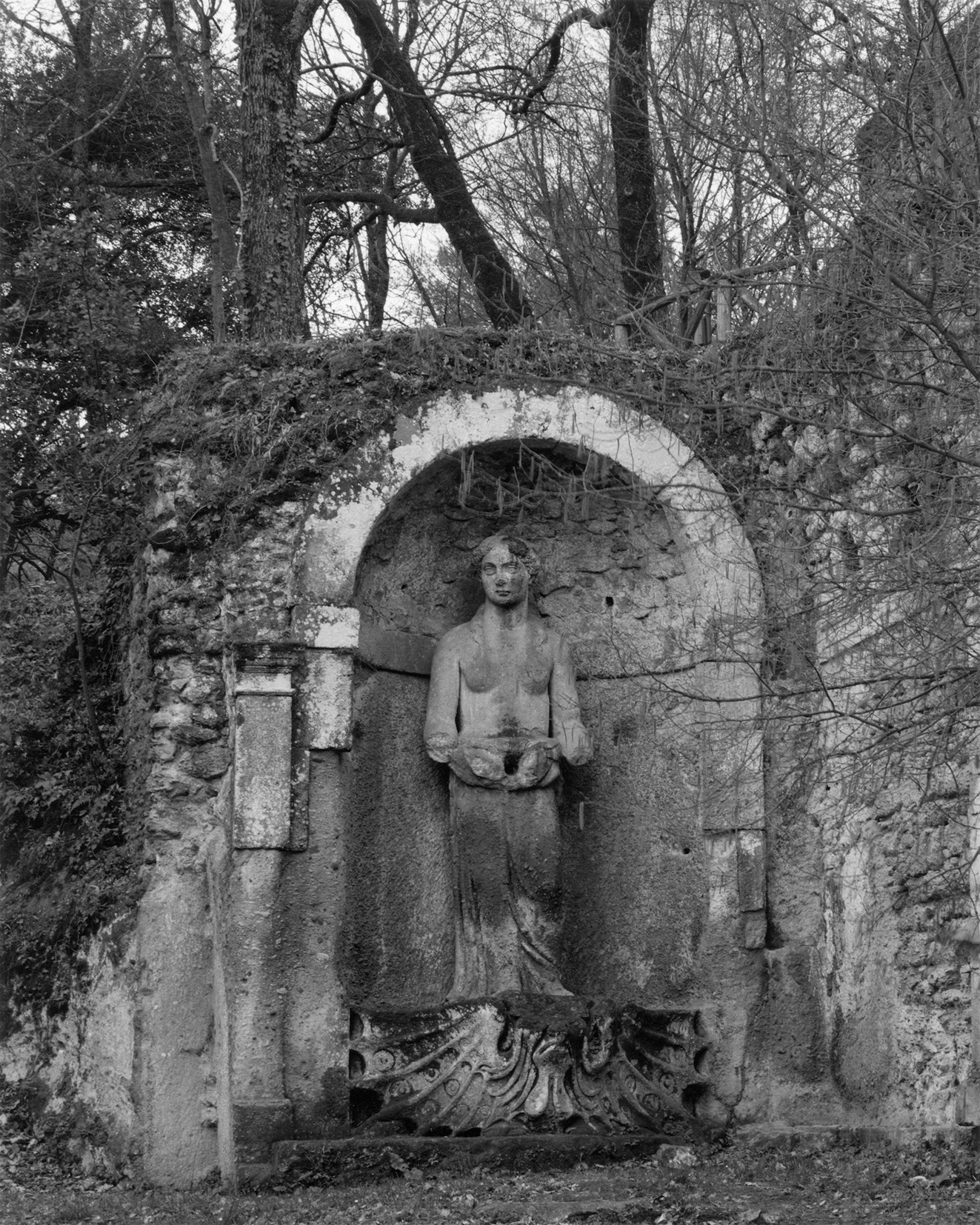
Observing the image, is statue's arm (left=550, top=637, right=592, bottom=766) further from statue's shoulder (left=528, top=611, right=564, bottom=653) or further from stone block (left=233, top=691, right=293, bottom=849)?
stone block (left=233, top=691, right=293, bottom=849)

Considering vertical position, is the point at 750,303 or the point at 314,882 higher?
the point at 750,303

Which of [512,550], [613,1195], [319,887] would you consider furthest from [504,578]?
[613,1195]

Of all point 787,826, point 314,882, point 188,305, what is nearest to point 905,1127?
point 787,826

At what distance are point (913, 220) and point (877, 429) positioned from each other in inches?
29.2

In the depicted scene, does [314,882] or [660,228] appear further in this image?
[660,228]

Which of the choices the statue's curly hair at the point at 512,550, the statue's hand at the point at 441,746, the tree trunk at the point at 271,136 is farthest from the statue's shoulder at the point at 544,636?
the tree trunk at the point at 271,136

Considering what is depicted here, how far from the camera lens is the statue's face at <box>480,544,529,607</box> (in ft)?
26.6

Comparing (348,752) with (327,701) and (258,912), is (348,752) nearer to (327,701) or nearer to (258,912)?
(327,701)

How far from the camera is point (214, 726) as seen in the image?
7652 millimetres

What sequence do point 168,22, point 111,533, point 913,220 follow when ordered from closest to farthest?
point 913,220 < point 111,533 < point 168,22

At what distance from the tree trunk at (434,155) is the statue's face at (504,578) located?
12.6ft

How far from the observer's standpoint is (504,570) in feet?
26.6

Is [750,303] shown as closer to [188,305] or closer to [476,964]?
[476,964]

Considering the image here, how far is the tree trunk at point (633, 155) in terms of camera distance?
11.0 metres
